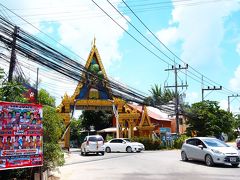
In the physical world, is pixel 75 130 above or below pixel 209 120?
below

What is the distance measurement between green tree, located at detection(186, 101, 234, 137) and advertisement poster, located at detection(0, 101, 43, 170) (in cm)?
3734

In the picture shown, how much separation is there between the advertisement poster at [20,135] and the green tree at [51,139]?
3.58ft

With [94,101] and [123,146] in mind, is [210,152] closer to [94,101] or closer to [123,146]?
[123,146]

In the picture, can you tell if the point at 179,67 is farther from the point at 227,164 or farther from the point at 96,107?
the point at 227,164

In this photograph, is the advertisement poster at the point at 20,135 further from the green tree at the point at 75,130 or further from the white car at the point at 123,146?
the green tree at the point at 75,130

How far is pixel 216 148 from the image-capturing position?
1914 cm

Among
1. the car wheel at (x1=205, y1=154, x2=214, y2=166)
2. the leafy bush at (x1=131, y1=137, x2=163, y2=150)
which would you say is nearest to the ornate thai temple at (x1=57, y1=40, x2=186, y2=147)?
the leafy bush at (x1=131, y1=137, x2=163, y2=150)

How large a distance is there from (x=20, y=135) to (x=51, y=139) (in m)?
2.15

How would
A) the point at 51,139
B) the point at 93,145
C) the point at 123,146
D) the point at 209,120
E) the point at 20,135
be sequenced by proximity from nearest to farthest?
the point at 20,135 → the point at 51,139 → the point at 93,145 → the point at 123,146 → the point at 209,120

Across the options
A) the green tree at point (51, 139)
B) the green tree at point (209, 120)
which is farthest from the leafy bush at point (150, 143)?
the green tree at point (51, 139)

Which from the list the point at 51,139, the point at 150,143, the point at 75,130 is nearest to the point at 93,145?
Result: the point at 150,143

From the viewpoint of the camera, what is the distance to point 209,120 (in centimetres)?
4862

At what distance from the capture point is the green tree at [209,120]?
48.4 m

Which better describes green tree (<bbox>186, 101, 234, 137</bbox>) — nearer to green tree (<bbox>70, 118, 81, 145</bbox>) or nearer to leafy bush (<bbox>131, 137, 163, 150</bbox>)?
leafy bush (<bbox>131, 137, 163, 150</bbox>)
